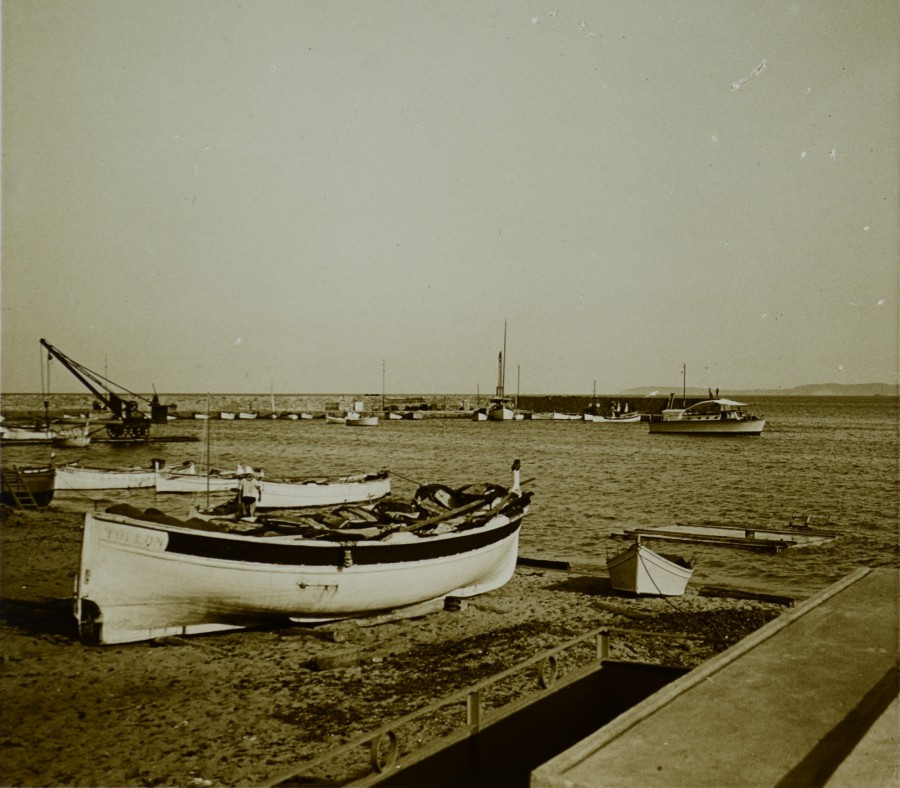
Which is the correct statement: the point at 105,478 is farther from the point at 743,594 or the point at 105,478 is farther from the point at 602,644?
the point at 602,644

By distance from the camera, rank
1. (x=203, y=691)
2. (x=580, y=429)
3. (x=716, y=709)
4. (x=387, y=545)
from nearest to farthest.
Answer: (x=716, y=709) < (x=203, y=691) < (x=387, y=545) < (x=580, y=429)

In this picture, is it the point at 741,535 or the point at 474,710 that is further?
the point at 741,535

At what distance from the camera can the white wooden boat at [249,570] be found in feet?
35.2

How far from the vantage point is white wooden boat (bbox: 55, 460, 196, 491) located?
3091 centimetres

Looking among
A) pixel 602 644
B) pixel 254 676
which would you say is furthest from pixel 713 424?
pixel 602 644

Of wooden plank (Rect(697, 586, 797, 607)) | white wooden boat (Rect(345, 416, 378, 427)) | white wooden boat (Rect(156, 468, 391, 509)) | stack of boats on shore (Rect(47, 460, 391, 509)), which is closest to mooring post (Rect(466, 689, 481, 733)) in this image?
wooden plank (Rect(697, 586, 797, 607))

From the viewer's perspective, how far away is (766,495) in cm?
3631

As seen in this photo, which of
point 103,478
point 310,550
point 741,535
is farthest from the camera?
point 103,478

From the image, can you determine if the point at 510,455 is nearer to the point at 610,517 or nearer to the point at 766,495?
the point at 766,495

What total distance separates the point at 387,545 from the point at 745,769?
9352 mm

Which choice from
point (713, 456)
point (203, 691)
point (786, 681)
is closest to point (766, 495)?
point (713, 456)

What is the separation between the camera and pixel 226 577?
443 inches

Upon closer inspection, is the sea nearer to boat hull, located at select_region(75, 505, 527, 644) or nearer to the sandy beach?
the sandy beach

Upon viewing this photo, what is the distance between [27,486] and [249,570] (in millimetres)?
19003
